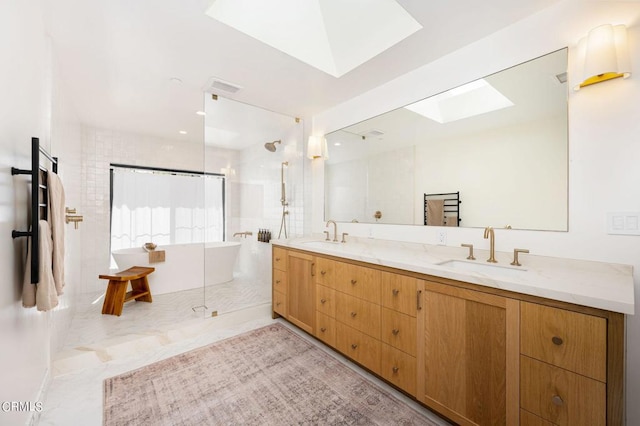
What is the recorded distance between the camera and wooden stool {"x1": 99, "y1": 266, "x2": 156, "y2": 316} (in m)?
3.08

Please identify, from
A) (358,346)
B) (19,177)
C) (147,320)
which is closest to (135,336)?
(147,320)

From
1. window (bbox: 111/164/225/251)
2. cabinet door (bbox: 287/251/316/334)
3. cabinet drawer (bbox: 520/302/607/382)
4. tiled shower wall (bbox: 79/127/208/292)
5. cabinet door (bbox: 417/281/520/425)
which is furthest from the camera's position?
Result: window (bbox: 111/164/225/251)

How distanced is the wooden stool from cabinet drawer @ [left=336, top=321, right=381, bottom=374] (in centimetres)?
262

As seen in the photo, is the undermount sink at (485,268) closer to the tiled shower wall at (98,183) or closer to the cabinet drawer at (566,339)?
the cabinet drawer at (566,339)

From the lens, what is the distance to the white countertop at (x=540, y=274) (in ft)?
3.45

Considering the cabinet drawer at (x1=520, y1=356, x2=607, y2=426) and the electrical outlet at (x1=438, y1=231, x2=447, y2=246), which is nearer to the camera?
the cabinet drawer at (x1=520, y1=356, x2=607, y2=426)

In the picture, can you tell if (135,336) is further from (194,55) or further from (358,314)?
(194,55)

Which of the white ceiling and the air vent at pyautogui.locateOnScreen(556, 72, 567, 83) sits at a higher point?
the white ceiling

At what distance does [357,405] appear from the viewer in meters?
1.70

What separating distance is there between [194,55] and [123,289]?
8.97ft

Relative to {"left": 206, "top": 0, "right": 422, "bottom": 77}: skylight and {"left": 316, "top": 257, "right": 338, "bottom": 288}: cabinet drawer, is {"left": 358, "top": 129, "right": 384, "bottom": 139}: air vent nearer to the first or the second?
{"left": 206, "top": 0, "right": 422, "bottom": 77}: skylight

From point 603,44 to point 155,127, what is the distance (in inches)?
186

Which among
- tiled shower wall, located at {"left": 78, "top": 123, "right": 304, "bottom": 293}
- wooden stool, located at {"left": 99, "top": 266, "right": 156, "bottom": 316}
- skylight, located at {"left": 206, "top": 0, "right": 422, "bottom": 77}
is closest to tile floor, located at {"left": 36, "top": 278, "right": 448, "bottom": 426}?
wooden stool, located at {"left": 99, "top": 266, "right": 156, "bottom": 316}

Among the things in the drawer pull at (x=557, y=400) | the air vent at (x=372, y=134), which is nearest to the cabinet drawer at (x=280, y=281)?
the air vent at (x=372, y=134)
